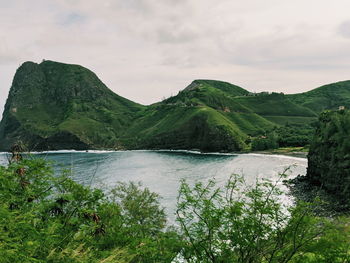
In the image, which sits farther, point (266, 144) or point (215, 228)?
point (266, 144)

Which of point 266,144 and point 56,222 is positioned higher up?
point 56,222

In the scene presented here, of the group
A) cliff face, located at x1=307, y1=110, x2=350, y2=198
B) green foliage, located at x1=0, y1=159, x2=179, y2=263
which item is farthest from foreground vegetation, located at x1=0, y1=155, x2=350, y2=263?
cliff face, located at x1=307, y1=110, x2=350, y2=198

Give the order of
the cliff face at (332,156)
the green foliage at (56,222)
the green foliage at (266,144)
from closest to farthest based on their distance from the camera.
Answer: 1. the green foliage at (56,222)
2. the cliff face at (332,156)
3. the green foliage at (266,144)

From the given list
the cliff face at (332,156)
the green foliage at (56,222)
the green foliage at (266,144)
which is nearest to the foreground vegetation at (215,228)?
the green foliage at (56,222)

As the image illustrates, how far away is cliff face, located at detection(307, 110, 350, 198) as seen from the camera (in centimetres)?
8100

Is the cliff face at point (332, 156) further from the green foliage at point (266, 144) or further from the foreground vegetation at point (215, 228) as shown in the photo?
the green foliage at point (266, 144)

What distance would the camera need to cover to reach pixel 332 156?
3583 inches

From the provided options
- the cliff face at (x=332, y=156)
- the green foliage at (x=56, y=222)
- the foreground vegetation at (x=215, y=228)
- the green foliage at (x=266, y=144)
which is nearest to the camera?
the green foliage at (x=56, y=222)

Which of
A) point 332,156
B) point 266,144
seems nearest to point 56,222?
point 332,156

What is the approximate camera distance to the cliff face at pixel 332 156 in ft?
266

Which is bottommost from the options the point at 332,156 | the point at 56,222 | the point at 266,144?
the point at 332,156

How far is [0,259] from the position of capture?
8.74 metres

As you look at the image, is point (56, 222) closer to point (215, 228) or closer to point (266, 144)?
point (215, 228)

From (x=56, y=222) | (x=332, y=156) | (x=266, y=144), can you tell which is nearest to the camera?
(x=56, y=222)
